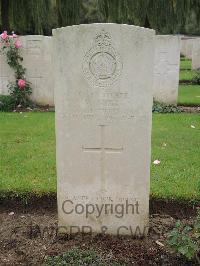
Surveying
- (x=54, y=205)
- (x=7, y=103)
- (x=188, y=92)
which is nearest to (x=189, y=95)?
(x=188, y=92)

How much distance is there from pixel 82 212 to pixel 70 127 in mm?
716

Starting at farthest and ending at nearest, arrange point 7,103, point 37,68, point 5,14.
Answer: point 5,14, point 37,68, point 7,103

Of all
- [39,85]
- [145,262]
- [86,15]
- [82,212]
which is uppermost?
[86,15]

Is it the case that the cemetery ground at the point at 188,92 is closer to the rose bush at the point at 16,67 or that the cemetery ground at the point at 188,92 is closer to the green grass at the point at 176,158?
the green grass at the point at 176,158

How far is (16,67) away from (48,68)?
683mm

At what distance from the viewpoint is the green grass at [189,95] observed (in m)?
9.81

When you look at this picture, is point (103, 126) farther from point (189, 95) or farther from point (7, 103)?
point (189, 95)

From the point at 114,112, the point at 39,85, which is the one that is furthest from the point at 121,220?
the point at 39,85

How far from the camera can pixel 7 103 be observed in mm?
8805

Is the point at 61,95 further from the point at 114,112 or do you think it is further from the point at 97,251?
the point at 97,251

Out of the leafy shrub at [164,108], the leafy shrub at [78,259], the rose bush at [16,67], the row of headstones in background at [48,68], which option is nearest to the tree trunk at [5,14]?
the rose bush at [16,67]

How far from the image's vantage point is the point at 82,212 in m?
3.36

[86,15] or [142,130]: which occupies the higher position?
[86,15]

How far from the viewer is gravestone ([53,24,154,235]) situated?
300 centimetres
